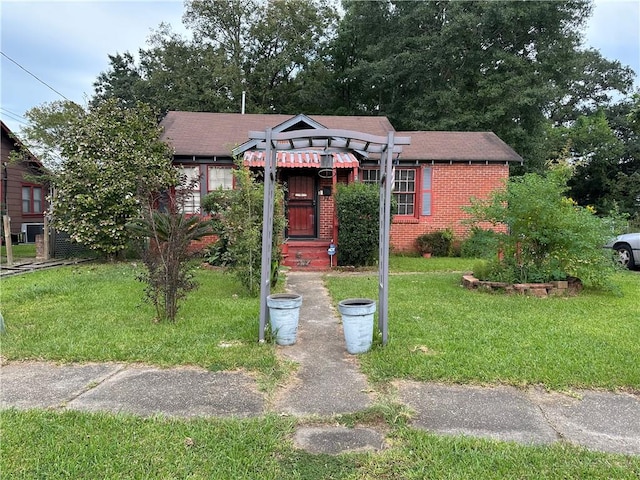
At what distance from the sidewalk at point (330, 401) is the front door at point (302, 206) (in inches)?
351

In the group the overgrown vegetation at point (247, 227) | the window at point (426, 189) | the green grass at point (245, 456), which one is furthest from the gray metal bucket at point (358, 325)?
the window at point (426, 189)

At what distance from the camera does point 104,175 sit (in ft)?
35.7

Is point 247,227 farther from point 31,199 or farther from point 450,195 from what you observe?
point 31,199

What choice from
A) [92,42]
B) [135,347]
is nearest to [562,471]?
[135,347]

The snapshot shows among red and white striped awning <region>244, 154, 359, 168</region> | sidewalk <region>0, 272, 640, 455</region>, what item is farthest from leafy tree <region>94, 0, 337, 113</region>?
sidewalk <region>0, 272, 640, 455</region>

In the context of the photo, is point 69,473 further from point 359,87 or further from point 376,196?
point 359,87

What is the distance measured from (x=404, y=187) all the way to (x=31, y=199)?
59.7 ft

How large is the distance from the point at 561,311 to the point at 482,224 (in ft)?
25.2

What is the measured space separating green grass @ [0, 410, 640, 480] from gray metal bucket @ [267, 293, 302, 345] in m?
1.90

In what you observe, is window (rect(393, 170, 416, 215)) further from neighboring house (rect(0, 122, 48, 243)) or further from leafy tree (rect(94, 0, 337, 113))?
neighboring house (rect(0, 122, 48, 243))

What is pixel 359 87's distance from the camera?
2716 centimetres

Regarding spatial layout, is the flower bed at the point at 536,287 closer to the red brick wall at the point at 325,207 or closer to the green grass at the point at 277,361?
the green grass at the point at 277,361

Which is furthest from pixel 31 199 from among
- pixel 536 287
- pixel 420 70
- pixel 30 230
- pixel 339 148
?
pixel 536 287

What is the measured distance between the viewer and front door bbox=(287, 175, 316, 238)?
1304 centimetres
